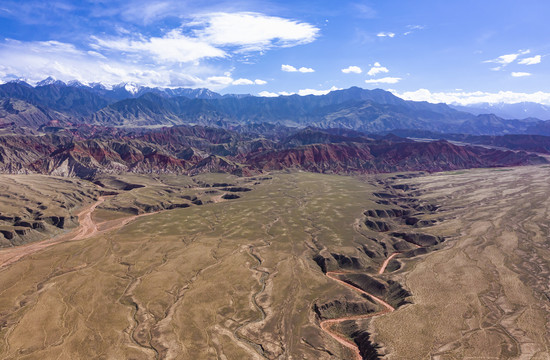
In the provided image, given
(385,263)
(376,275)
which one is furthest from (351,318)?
(385,263)

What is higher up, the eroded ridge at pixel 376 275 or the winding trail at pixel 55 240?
the eroded ridge at pixel 376 275

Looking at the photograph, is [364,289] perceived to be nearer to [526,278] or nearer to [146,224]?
[526,278]

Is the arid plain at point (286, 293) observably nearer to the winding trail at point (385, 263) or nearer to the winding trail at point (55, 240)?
the winding trail at point (385, 263)

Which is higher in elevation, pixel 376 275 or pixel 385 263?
pixel 376 275

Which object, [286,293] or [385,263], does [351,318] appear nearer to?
[286,293]

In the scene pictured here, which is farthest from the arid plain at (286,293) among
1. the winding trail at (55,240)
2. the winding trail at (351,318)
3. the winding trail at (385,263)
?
the winding trail at (55,240)

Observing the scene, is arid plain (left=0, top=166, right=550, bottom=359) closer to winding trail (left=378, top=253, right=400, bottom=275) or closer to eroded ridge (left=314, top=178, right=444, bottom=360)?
eroded ridge (left=314, top=178, right=444, bottom=360)

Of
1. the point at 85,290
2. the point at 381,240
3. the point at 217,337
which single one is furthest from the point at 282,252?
the point at 85,290

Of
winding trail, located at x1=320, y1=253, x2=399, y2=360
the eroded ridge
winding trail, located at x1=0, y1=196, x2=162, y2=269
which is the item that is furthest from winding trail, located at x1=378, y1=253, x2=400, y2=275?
winding trail, located at x1=0, y1=196, x2=162, y2=269

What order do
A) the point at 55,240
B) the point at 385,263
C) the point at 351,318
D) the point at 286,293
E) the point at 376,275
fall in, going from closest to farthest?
the point at 351,318 < the point at 286,293 < the point at 376,275 < the point at 385,263 < the point at 55,240
